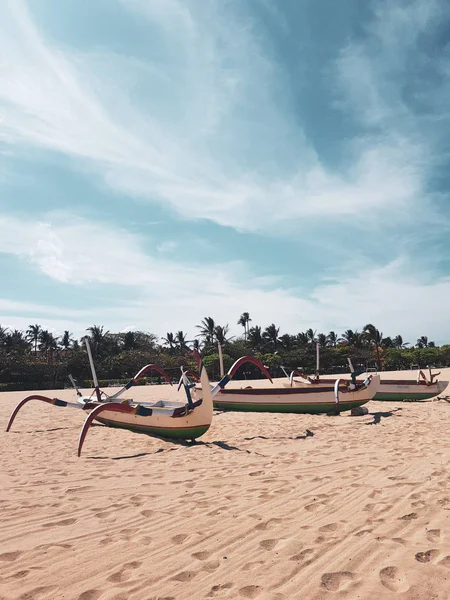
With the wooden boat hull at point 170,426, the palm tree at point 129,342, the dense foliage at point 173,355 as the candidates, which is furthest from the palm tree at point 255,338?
the wooden boat hull at point 170,426

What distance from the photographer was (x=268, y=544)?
328 cm

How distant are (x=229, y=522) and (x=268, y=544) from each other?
23.9 inches

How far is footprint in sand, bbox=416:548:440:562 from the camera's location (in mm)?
2883

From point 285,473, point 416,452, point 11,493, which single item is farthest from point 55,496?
point 416,452

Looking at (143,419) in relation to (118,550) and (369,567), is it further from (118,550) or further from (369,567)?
(369,567)

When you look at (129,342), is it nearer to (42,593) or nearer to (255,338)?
(255,338)

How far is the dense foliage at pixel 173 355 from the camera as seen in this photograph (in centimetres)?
3994

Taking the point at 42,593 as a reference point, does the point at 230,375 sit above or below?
above

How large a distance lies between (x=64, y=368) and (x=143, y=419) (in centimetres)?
3559

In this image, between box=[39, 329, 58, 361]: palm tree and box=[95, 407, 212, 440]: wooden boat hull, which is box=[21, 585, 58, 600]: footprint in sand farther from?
box=[39, 329, 58, 361]: palm tree

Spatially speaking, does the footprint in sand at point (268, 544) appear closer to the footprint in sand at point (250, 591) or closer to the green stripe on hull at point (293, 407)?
the footprint in sand at point (250, 591)

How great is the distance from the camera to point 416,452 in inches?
262

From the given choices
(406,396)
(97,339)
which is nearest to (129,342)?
(97,339)

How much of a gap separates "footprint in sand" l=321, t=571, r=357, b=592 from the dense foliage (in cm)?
3797
